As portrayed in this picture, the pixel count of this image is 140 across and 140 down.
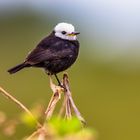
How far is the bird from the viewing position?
4562 millimetres

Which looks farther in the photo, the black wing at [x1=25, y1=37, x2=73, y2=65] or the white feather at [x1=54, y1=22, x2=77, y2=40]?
the white feather at [x1=54, y1=22, x2=77, y2=40]

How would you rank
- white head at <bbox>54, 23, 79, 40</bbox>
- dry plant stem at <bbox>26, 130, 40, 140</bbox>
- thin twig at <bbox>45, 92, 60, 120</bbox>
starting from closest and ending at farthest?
dry plant stem at <bbox>26, 130, 40, 140</bbox> < thin twig at <bbox>45, 92, 60, 120</bbox> < white head at <bbox>54, 23, 79, 40</bbox>

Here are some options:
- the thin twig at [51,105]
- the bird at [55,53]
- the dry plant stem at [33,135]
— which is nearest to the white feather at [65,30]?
the bird at [55,53]

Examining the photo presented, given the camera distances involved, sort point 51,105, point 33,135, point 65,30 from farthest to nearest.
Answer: point 65,30 < point 51,105 < point 33,135

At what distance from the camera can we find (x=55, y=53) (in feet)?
15.6

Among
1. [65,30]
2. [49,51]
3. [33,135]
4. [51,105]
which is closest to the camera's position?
[33,135]

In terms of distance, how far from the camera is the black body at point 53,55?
456cm

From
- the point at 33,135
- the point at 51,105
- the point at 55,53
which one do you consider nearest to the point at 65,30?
the point at 55,53

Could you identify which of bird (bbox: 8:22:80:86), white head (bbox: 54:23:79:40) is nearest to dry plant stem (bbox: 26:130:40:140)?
bird (bbox: 8:22:80:86)

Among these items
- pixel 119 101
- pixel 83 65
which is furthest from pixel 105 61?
pixel 119 101

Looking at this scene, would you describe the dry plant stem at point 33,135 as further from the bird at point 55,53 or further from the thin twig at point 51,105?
the bird at point 55,53

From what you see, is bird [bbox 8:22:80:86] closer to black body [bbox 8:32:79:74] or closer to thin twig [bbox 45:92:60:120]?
black body [bbox 8:32:79:74]

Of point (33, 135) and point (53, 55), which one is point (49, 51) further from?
point (33, 135)

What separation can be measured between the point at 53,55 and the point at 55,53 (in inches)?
0.6
